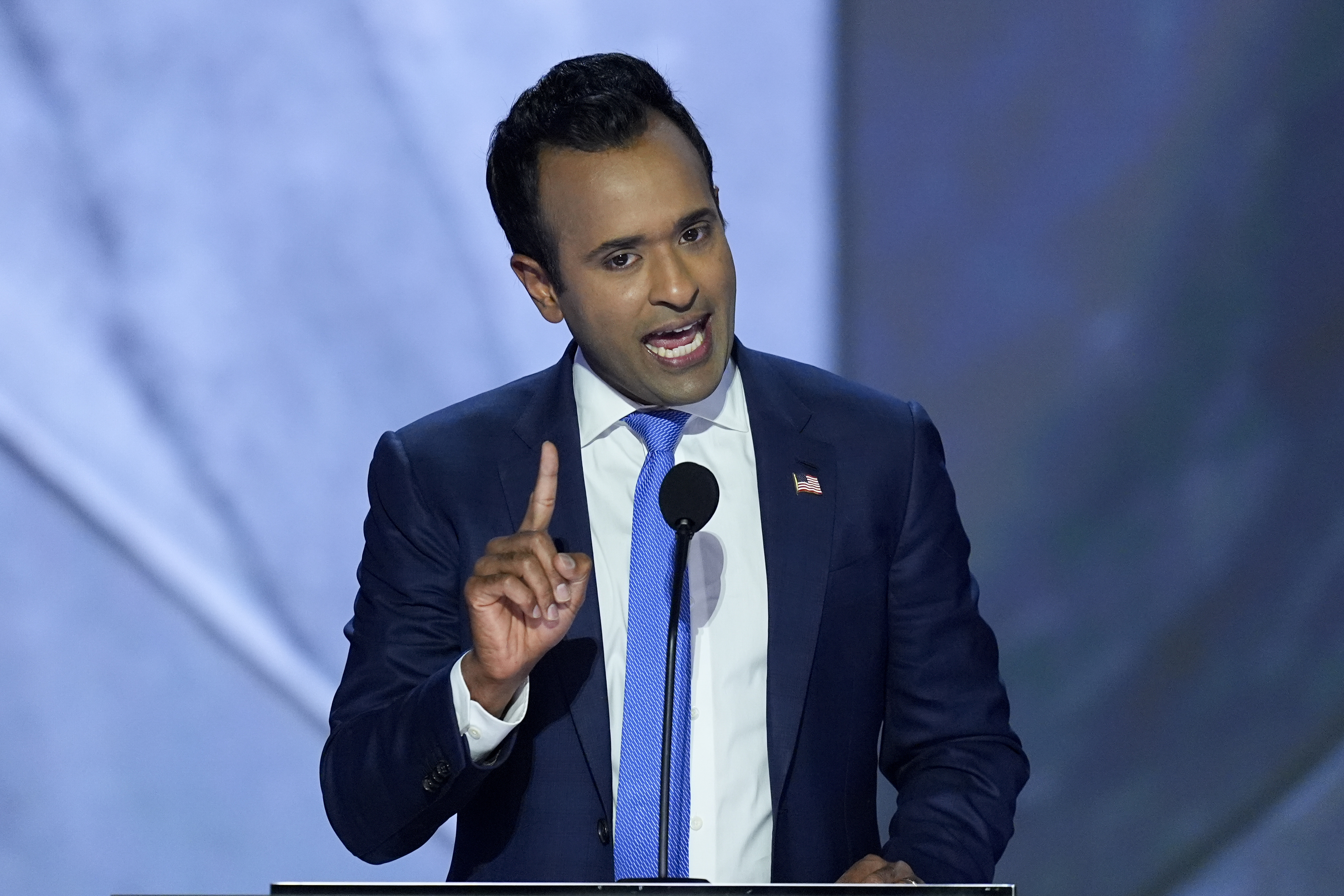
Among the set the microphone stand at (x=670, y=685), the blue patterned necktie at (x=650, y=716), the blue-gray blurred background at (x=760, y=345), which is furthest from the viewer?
the blue-gray blurred background at (x=760, y=345)

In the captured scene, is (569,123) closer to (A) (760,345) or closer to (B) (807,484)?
(B) (807,484)

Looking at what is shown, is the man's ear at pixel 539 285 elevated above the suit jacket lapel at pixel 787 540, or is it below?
above

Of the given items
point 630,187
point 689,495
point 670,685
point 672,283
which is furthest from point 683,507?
point 630,187

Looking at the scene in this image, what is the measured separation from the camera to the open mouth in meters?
2.08

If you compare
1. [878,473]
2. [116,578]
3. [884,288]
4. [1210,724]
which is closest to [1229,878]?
[1210,724]

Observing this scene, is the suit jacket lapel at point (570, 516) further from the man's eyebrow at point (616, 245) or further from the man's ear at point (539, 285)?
the man's eyebrow at point (616, 245)

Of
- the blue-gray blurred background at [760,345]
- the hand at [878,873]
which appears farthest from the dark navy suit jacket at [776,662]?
the blue-gray blurred background at [760,345]

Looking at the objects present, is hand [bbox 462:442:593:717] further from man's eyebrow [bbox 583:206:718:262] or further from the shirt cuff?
man's eyebrow [bbox 583:206:718:262]

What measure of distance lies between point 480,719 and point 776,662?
404 millimetres

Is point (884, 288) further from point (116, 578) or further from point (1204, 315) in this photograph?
point (116, 578)

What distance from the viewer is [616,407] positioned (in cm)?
220

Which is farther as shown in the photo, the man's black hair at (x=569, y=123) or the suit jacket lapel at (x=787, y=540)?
the man's black hair at (x=569, y=123)

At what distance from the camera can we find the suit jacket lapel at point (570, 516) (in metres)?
1.98

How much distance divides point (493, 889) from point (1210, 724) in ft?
8.02
